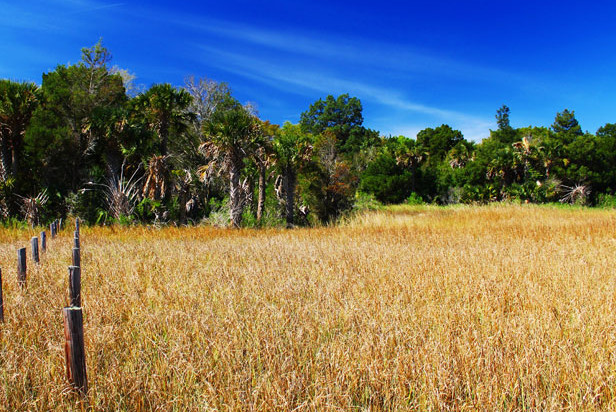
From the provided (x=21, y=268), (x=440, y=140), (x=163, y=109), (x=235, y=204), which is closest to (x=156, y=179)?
(x=163, y=109)

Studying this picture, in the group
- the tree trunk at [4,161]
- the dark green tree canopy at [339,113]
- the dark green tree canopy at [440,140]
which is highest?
the dark green tree canopy at [339,113]

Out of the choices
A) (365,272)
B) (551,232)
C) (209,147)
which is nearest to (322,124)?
(209,147)

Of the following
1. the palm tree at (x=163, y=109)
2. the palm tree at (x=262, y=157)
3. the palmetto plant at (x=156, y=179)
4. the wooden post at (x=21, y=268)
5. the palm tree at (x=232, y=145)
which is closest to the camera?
the wooden post at (x=21, y=268)

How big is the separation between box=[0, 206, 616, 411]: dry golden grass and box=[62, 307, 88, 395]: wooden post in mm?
127

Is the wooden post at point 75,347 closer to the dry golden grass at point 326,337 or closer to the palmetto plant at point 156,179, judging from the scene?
the dry golden grass at point 326,337

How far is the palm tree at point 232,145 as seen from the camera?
56.6 feet

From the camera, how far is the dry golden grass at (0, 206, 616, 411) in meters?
A: 2.40

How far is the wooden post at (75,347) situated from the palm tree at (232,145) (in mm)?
14775

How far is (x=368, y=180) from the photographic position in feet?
112

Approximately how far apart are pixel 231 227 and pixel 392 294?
42.5 ft

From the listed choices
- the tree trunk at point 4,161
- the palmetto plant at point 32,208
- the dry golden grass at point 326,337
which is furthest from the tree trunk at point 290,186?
the tree trunk at point 4,161

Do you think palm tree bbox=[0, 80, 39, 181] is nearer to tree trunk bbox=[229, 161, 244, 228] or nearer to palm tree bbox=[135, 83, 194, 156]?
palm tree bbox=[135, 83, 194, 156]

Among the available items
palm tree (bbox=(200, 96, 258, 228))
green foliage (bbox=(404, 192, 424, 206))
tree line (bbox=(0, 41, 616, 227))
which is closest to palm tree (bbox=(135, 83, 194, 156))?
tree line (bbox=(0, 41, 616, 227))

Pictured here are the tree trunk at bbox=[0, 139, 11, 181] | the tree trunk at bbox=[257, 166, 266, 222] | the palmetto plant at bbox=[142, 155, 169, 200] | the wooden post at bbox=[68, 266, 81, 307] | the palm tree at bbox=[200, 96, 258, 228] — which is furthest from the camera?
the tree trunk at bbox=[257, 166, 266, 222]
